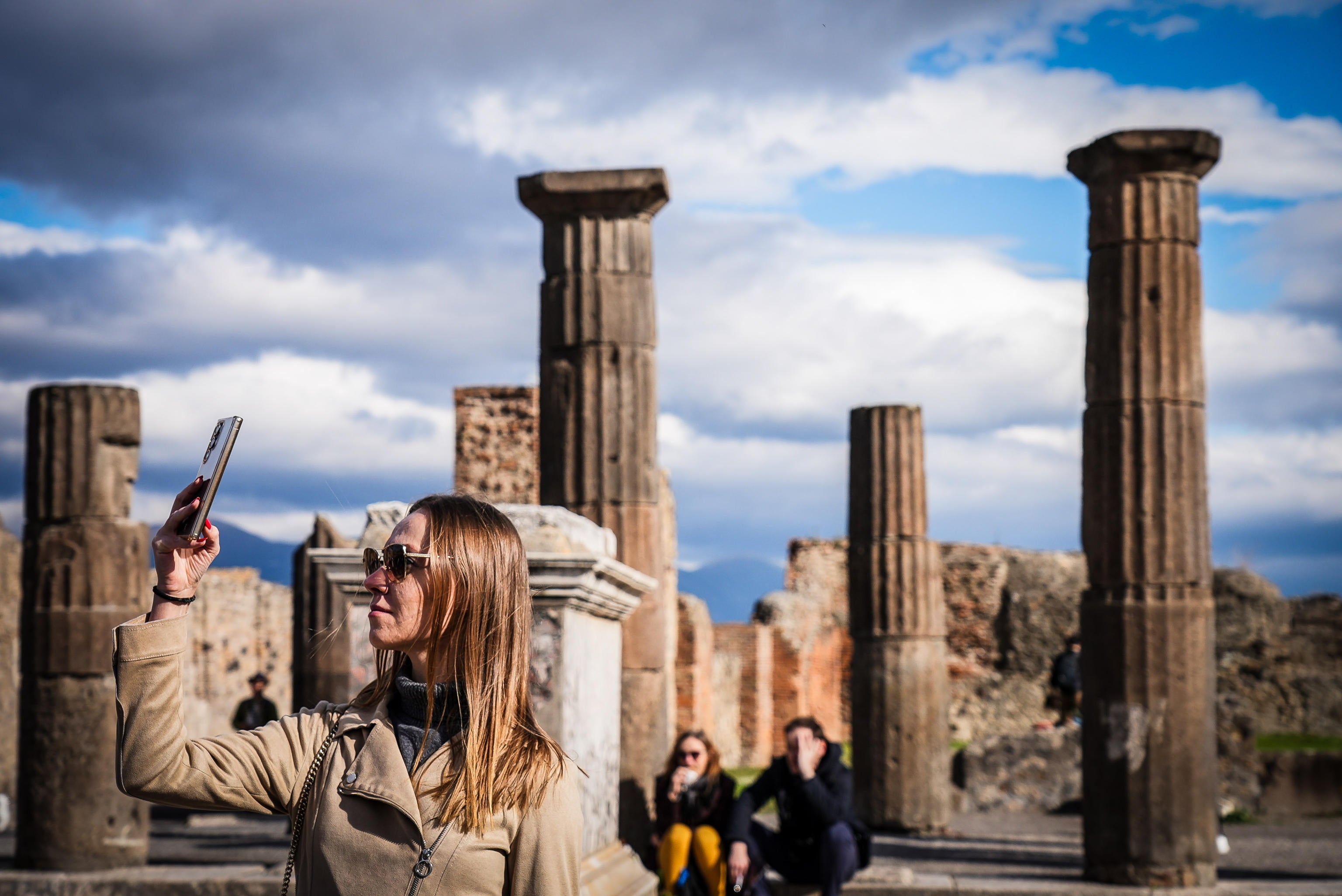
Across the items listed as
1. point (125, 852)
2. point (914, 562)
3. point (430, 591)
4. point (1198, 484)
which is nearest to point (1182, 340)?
point (1198, 484)

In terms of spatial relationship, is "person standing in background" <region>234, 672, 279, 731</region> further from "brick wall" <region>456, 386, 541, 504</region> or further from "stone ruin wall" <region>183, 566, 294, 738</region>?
"brick wall" <region>456, 386, 541, 504</region>

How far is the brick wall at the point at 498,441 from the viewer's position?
18891mm

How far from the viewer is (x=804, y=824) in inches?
271

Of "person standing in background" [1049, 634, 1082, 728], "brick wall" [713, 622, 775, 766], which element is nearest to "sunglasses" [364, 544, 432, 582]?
"person standing in background" [1049, 634, 1082, 728]

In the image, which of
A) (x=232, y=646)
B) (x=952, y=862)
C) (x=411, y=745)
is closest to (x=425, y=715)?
(x=411, y=745)

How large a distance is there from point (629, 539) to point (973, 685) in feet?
53.3

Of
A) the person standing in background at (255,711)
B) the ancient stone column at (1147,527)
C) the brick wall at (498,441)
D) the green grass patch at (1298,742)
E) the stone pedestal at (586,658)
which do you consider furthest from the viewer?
the brick wall at (498,441)

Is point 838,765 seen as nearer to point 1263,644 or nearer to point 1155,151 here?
point 1155,151

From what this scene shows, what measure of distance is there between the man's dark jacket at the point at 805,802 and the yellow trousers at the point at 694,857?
13 cm

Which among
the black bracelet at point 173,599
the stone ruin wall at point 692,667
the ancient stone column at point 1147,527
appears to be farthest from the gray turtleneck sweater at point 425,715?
the stone ruin wall at point 692,667

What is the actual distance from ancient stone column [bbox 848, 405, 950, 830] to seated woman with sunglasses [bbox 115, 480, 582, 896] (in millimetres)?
10912

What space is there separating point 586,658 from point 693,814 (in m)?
2.19

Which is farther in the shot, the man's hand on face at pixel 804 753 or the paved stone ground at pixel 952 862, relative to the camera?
the paved stone ground at pixel 952 862

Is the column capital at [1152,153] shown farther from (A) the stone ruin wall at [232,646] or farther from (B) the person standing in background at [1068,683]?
(A) the stone ruin wall at [232,646]
